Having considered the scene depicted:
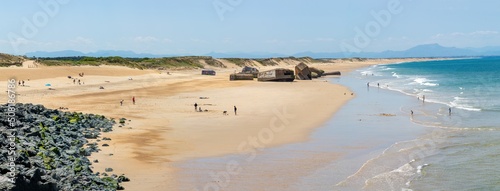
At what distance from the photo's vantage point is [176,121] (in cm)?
3120

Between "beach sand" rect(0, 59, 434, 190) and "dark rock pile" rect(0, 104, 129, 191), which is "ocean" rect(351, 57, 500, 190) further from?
"dark rock pile" rect(0, 104, 129, 191)

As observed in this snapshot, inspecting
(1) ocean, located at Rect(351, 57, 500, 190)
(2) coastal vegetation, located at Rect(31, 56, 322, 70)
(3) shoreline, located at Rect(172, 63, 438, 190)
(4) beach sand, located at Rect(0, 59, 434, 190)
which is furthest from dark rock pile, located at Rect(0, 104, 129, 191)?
(2) coastal vegetation, located at Rect(31, 56, 322, 70)

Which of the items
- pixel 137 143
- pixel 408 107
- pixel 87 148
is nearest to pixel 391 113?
pixel 408 107

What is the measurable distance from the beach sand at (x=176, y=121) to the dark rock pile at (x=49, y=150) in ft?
3.07

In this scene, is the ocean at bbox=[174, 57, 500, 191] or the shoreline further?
the shoreline

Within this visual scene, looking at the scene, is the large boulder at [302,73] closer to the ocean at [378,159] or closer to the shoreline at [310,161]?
the ocean at [378,159]

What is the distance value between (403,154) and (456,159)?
2181 millimetres

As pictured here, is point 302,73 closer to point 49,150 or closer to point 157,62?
point 157,62

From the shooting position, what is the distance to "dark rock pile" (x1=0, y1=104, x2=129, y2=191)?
11703 mm

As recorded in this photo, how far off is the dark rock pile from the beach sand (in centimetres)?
94

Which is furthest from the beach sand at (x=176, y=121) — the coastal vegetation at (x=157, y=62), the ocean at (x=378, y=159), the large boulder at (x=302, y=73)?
the coastal vegetation at (x=157, y=62)

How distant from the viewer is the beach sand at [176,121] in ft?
63.3

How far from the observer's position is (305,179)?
1680 cm

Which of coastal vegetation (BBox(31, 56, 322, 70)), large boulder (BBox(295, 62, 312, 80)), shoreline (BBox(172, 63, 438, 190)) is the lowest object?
shoreline (BBox(172, 63, 438, 190))
